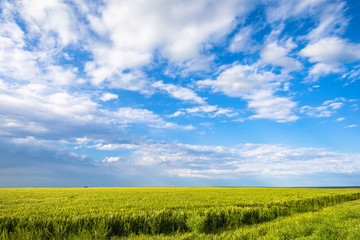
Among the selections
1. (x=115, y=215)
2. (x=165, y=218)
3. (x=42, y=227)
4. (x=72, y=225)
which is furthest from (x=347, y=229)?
(x=42, y=227)

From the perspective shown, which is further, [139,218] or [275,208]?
[275,208]

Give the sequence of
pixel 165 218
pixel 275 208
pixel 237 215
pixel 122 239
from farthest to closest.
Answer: pixel 275 208 → pixel 237 215 → pixel 165 218 → pixel 122 239

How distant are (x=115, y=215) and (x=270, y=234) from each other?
6070 mm

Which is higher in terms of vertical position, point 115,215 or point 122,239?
point 115,215

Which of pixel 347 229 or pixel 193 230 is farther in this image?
pixel 193 230

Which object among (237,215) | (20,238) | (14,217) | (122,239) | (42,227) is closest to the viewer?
(20,238)

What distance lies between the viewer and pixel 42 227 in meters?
7.91

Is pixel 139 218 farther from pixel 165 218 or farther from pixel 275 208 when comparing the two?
pixel 275 208

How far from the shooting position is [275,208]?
43.8 feet

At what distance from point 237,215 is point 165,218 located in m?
4.03

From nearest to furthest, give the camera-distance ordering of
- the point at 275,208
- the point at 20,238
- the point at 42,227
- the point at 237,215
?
the point at 20,238 → the point at 42,227 → the point at 237,215 → the point at 275,208

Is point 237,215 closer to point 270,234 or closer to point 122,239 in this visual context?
point 270,234

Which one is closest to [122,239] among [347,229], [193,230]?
[193,230]

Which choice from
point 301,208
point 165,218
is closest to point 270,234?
point 165,218
